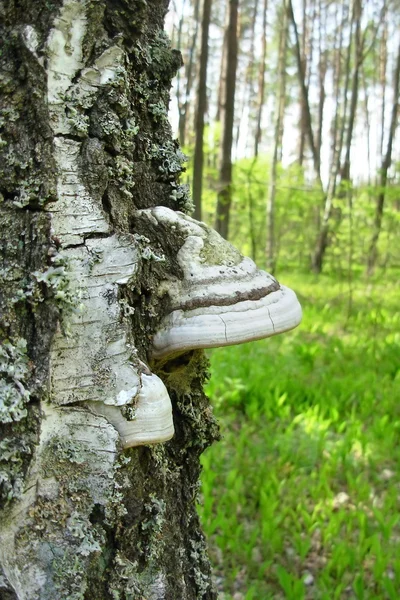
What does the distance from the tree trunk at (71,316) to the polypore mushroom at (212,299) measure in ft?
0.22

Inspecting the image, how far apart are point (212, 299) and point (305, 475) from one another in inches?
102

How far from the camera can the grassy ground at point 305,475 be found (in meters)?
2.57

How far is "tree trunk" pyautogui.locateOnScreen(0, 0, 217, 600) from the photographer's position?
3.27 feet

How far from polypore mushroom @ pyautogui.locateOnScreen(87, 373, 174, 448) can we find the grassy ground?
62.3 inches

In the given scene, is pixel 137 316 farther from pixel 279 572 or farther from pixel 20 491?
pixel 279 572

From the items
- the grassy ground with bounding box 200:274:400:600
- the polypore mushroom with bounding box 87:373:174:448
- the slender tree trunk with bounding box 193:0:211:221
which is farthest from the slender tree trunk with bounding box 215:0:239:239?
the polypore mushroom with bounding box 87:373:174:448

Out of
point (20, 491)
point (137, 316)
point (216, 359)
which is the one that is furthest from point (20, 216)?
point (216, 359)

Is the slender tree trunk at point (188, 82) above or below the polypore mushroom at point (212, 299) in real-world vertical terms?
above

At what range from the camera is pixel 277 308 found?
49.7 inches

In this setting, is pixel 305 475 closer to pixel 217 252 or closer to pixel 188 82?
pixel 217 252

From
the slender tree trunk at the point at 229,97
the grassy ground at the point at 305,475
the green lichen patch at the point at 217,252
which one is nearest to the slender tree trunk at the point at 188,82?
the slender tree trunk at the point at 229,97

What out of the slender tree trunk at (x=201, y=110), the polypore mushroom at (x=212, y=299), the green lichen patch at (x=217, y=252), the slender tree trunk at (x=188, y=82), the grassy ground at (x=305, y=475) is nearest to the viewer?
the polypore mushroom at (x=212, y=299)

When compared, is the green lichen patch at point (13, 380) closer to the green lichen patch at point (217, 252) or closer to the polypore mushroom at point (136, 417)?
the polypore mushroom at point (136, 417)

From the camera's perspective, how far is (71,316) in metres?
1.04
